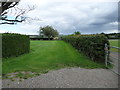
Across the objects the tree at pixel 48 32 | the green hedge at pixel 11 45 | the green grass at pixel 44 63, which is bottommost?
the green grass at pixel 44 63

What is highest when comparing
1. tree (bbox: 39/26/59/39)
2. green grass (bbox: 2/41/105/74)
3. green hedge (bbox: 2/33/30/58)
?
tree (bbox: 39/26/59/39)

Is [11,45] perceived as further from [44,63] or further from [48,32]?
[48,32]

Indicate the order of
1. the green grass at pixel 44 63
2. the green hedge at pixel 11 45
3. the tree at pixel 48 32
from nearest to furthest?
1. the green grass at pixel 44 63
2. the green hedge at pixel 11 45
3. the tree at pixel 48 32

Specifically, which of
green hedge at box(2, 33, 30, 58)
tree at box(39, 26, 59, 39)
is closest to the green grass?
green hedge at box(2, 33, 30, 58)

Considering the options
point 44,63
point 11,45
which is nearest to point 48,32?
point 11,45

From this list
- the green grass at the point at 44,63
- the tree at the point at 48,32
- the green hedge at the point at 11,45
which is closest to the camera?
the green grass at the point at 44,63

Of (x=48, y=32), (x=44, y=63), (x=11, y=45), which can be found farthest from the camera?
(x=48, y=32)

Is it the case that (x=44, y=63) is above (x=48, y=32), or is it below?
below

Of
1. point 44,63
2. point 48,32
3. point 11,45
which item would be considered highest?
point 48,32

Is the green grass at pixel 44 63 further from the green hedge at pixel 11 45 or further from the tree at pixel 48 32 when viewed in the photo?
the tree at pixel 48 32

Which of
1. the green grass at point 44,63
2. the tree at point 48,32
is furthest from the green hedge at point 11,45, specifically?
the tree at point 48,32

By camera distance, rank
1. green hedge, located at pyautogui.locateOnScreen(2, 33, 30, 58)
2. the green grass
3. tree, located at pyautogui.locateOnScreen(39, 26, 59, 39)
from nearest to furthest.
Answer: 1. the green grass
2. green hedge, located at pyautogui.locateOnScreen(2, 33, 30, 58)
3. tree, located at pyautogui.locateOnScreen(39, 26, 59, 39)

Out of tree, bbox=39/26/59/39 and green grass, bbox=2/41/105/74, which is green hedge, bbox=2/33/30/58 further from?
tree, bbox=39/26/59/39

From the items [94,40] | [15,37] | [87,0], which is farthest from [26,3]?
[94,40]
